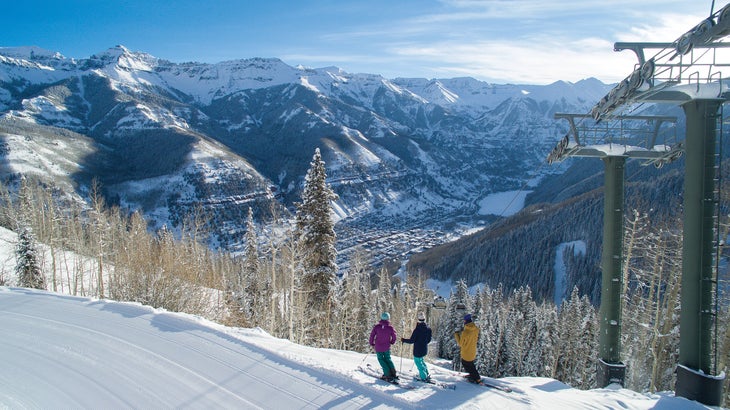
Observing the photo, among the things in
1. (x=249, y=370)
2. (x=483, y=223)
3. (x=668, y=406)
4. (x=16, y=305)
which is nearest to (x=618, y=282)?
(x=668, y=406)

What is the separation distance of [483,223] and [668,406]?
197798mm

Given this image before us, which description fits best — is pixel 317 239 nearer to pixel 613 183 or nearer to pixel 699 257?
pixel 613 183

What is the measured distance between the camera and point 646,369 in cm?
1748

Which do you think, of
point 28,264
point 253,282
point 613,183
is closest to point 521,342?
point 253,282

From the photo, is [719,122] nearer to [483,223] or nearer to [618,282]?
[618,282]

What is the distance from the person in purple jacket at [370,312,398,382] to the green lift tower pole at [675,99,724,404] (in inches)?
213

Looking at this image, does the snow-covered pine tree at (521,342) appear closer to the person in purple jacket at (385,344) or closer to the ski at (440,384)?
the ski at (440,384)

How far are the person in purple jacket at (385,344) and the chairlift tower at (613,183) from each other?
17.7 ft

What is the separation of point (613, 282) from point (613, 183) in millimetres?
2405

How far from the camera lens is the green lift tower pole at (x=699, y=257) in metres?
7.25

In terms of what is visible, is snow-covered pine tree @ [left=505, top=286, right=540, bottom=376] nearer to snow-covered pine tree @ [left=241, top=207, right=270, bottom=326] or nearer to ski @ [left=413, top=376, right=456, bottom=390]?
snow-covered pine tree @ [left=241, top=207, right=270, bottom=326]

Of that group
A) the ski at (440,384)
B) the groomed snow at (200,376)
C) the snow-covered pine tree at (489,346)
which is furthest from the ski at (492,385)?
the snow-covered pine tree at (489,346)

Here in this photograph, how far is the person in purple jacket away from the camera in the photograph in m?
7.89

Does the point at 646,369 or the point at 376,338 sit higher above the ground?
the point at 376,338
